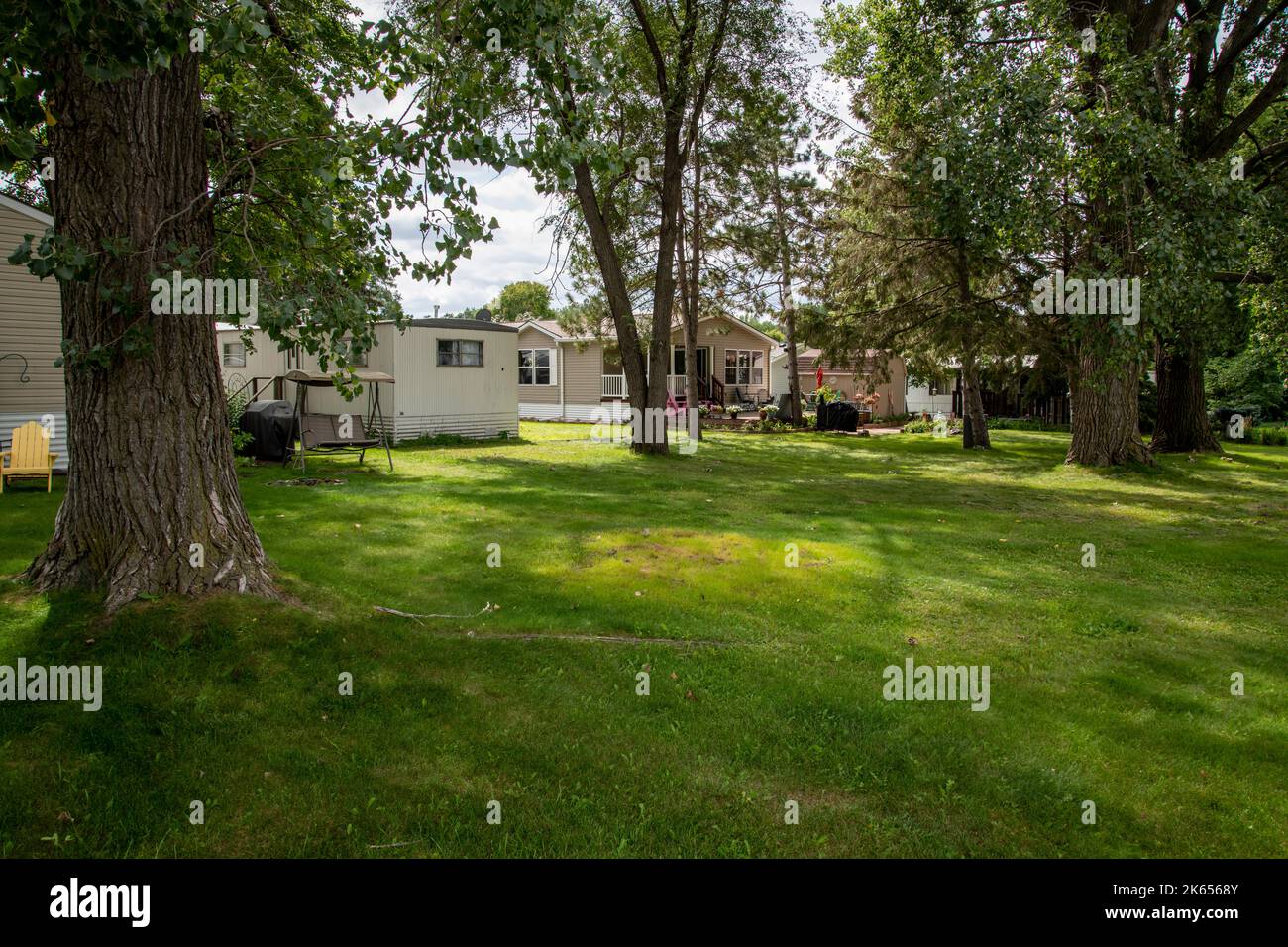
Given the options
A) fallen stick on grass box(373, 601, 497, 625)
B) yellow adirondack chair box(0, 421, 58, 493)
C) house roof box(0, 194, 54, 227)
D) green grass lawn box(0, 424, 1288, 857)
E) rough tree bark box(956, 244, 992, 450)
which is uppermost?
house roof box(0, 194, 54, 227)

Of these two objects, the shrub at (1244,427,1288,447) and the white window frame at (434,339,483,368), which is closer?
the white window frame at (434,339,483,368)

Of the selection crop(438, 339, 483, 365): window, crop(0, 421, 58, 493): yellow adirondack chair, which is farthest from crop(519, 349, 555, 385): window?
crop(0, 421, 58, 493): yellow adirondack chair

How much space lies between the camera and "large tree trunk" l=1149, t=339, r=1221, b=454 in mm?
17750

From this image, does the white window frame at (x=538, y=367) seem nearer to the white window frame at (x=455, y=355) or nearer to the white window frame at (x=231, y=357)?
the white window frame at (x=455, y=355)

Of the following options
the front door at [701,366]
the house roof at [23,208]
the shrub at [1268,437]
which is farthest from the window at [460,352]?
the shrub at [1268,437]

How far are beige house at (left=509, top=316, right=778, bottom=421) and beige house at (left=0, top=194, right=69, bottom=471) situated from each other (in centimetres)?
1756

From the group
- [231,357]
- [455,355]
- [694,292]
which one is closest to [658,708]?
[455,355]

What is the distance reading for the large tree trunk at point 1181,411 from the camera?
17.8m

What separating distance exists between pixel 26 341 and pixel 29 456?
2.94 m

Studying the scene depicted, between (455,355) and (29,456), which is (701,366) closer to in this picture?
(455,355)

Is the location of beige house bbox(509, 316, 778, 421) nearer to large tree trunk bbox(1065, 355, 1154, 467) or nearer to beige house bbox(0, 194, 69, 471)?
large tree trunk bbox(1065, 355, 1154, 467)

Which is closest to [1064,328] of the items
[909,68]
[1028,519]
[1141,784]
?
[909,68]

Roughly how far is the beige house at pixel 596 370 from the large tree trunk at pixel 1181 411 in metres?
14.6
